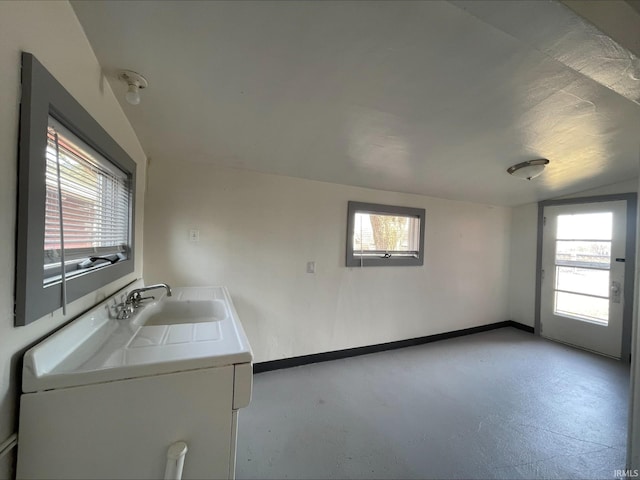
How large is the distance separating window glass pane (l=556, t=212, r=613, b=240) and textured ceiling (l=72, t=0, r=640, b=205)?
3.99 ft

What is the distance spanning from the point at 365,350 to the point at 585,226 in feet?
10.6

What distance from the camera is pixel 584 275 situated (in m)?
3.13

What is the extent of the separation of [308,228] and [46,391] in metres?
2.00

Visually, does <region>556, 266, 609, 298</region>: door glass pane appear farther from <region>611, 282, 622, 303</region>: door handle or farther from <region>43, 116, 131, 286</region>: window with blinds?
<region>43, 116, 131, 286</region>: window with blinds

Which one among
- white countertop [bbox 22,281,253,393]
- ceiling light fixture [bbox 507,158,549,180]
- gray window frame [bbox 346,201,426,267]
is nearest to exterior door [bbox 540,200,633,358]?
ceiling light fixture [bbox 507,158,549,180]

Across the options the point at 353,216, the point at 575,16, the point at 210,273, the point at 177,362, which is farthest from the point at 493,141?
the point at 210,273

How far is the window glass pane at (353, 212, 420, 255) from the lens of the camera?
9.07 ft

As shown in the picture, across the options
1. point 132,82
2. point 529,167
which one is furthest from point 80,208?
point 529,167

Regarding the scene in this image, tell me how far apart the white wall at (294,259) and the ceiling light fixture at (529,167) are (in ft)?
3.14

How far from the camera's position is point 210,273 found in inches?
84.8

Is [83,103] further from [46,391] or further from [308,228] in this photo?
[308,228]

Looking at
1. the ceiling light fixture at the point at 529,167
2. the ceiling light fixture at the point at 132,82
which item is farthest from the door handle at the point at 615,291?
the ceiling light fixture at the point at 132,82

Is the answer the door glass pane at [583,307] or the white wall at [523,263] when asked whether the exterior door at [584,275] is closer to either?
the door glass pane at [583,307]

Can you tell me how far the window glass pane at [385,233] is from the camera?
2.77m
